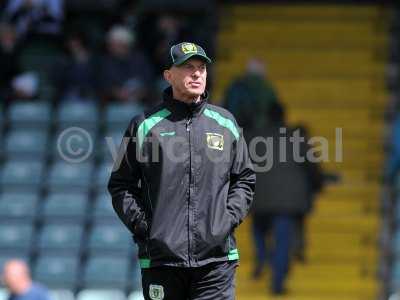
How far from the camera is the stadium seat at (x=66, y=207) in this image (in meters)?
11.7

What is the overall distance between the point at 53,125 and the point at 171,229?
706 centimetres

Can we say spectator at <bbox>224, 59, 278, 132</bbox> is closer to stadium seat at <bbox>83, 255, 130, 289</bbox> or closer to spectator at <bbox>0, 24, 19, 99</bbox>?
stadium seat at <bbox>83, 255, 130, 289</bbox>

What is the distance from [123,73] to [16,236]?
6.57 feet

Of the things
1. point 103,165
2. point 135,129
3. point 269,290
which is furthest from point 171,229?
point 103,165

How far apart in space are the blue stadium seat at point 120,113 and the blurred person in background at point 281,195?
1.76m

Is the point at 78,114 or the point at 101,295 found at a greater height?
the point at 78,114

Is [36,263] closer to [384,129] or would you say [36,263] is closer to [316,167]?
[316,167]

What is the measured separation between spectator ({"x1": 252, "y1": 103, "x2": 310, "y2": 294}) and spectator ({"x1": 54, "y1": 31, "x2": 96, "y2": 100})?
233 centimetres

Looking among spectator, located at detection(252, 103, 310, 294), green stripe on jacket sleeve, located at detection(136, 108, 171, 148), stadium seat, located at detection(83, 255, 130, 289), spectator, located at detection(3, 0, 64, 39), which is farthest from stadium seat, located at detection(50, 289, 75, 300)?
green stripe on jacket sleeve, located at detection(136, 108, 171, 148)

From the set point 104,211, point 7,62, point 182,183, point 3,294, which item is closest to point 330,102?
point 104,211

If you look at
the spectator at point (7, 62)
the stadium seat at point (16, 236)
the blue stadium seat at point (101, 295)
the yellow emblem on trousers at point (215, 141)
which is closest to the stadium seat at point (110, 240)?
the blue stadium seat at point (101, 295)

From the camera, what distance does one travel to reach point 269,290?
1115 centimetres

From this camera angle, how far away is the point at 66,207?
11.8m

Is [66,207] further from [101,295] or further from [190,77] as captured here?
[190,77]
